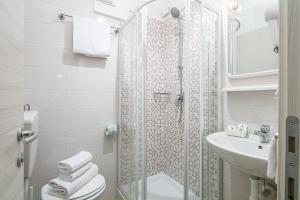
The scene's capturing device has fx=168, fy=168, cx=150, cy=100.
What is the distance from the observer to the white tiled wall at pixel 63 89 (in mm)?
1541

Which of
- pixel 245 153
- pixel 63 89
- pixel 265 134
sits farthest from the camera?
pixel 63 89

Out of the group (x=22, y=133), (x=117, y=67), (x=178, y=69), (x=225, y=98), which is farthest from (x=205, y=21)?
(x=22, y=133)

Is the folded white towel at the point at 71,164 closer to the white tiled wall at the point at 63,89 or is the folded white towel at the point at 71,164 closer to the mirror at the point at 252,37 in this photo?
the white tiled wall at the point at 63,89

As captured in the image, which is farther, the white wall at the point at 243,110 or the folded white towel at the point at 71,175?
the folded white towel at the point at 71,175

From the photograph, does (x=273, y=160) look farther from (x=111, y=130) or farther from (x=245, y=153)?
(x=111, y=130)

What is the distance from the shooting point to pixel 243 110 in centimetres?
124

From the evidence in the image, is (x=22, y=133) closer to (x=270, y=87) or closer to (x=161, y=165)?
(x=270, y=87)

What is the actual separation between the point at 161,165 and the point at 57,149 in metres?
1.32

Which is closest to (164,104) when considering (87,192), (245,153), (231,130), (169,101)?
(169,101)

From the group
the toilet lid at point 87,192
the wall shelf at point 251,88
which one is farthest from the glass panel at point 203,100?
the toilet lid at point 87,192

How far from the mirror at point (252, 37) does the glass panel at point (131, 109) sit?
751 millimetres

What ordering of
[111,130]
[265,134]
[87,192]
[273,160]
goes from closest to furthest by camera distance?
1. [273,160]
2. [265,134]
3. [87,192]
4. [111,130]

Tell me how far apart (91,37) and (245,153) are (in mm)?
1634

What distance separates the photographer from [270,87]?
104 centimetres
